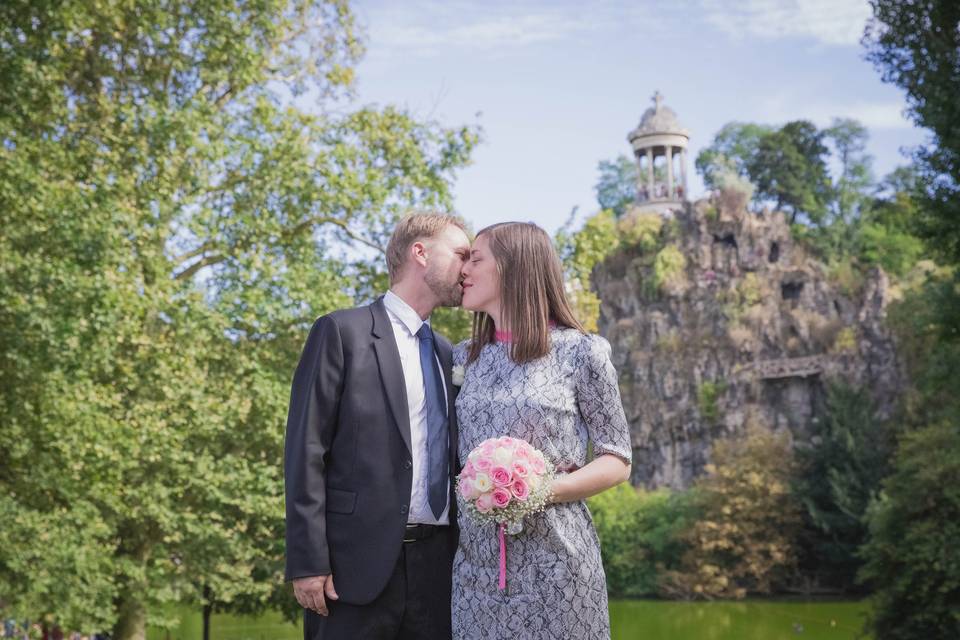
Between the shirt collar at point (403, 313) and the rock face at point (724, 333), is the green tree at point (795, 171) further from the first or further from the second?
the shirt collar at point (403, 313)

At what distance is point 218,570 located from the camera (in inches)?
559

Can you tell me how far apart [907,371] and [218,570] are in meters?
27.8

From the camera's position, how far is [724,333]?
1575 inches

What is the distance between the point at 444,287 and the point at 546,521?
0.91 m

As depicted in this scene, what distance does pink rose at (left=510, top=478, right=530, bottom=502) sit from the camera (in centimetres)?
306

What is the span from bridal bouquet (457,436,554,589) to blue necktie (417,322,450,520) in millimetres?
347

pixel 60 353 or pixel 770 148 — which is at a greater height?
pixel 770 148

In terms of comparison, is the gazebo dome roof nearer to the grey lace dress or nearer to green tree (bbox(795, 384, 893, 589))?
green tree (bbox(795, 384, 893, 589))

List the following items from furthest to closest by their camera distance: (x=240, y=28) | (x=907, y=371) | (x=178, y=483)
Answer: (x=907, y=371), (x=240, y=28), (x=178, y=483)

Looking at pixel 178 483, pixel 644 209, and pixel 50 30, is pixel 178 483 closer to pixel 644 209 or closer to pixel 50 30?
pixel 50 30

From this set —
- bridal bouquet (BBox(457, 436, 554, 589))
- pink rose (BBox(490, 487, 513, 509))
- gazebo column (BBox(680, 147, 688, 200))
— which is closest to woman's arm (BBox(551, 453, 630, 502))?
bridal bouquet (BBox(457, 436, 554, 589))

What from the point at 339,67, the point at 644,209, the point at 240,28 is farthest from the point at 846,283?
the point at 240,28

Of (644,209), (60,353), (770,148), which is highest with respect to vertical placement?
(770,148)

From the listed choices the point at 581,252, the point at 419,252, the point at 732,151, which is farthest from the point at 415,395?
the point at 732,151
